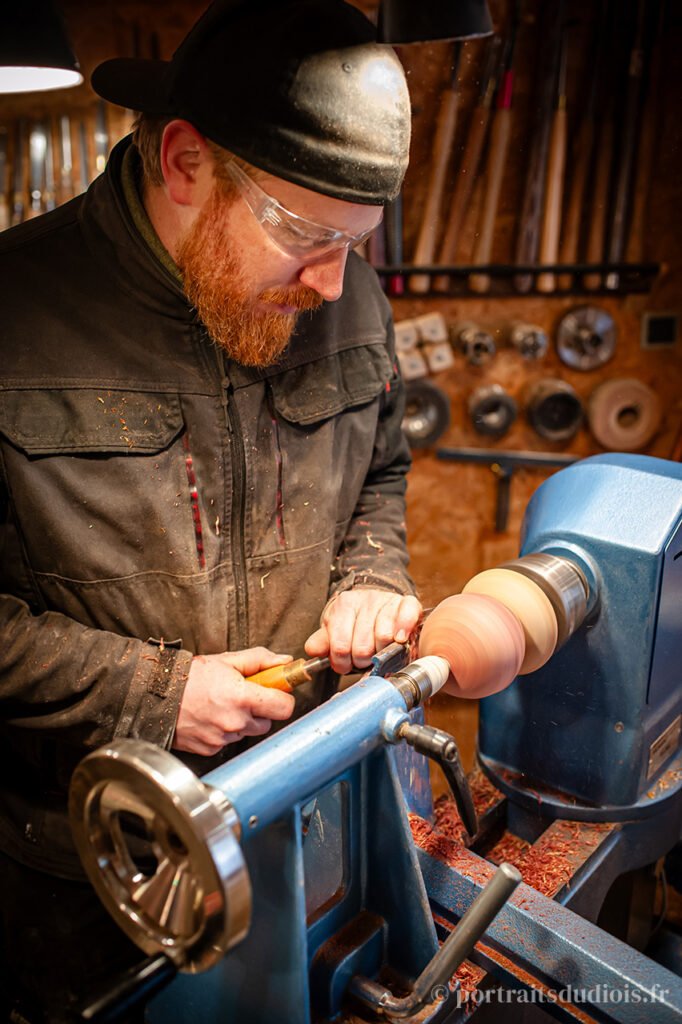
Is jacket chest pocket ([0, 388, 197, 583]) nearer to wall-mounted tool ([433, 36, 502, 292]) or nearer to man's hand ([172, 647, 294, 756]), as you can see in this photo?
man's hand ([172, 647, 294, 756])

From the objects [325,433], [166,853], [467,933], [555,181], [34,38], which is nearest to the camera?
[166,853]

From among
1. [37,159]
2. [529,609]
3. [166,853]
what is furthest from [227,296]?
[37,159]

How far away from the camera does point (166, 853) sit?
2.39ft

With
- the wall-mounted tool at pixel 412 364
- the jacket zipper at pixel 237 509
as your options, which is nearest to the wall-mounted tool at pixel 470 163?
the wall-mounted tool at pixel 412 364

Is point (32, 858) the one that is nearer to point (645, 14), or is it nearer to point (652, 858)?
point (652, 858)

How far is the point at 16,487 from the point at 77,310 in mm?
328

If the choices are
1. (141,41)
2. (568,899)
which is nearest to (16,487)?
(568,899)

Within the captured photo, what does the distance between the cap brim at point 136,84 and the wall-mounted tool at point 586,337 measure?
2692mm

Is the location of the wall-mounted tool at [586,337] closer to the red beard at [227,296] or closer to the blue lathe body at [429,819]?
the blue lathe body at [429,819]

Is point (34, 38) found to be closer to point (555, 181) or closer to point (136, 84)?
point (136, 84)

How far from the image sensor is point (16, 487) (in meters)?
1.29

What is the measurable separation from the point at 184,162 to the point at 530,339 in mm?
2646

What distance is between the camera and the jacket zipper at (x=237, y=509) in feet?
4.56

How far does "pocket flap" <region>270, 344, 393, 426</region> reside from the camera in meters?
1.50
